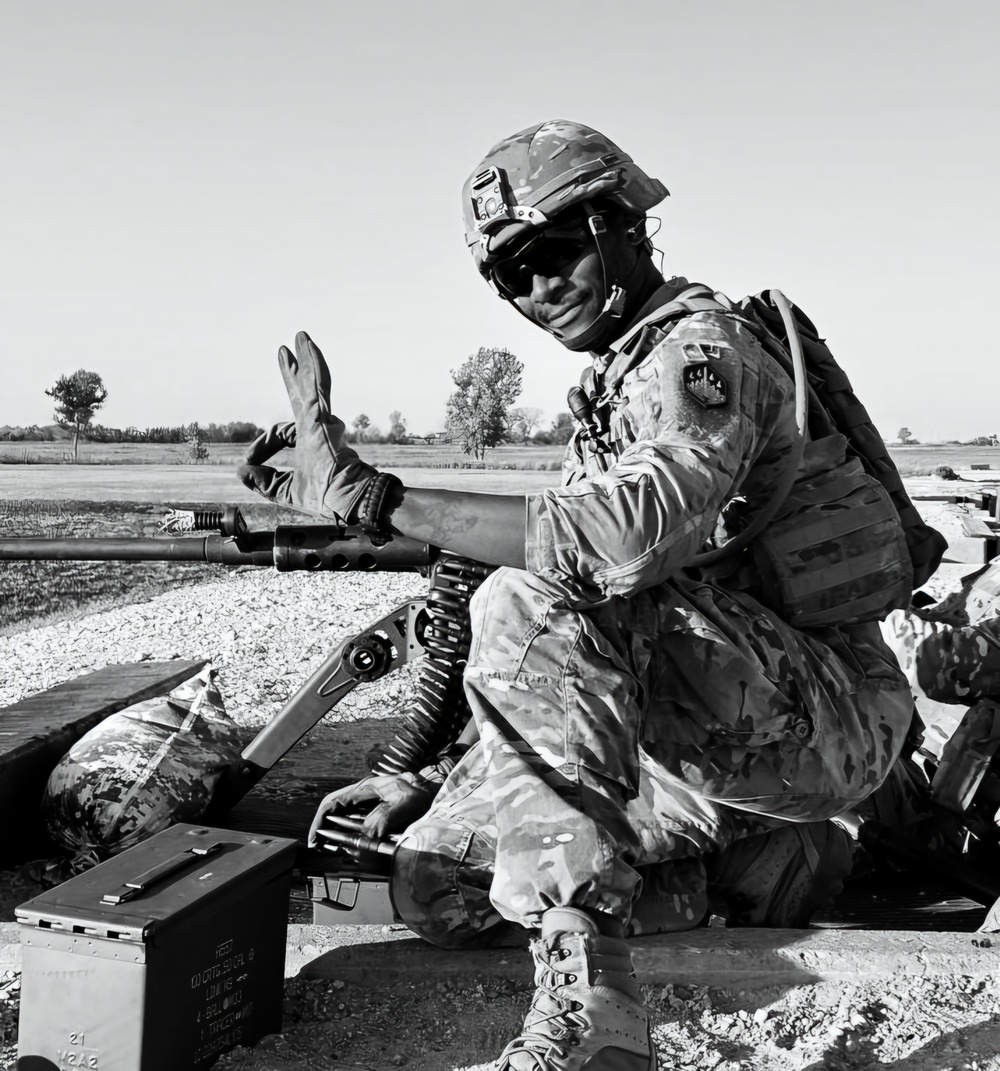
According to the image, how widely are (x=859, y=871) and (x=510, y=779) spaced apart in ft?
5.22

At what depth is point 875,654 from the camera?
2529mm

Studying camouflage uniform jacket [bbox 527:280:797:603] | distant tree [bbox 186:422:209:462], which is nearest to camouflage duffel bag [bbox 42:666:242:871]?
camouflage uniform jacket [bbox 527:280:797:603]

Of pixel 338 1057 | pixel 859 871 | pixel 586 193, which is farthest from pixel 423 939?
pixel 586 193

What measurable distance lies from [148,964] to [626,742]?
0.85m

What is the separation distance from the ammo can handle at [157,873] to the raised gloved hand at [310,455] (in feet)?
2.24

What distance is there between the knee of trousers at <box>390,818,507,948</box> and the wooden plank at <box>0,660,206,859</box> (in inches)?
51.4

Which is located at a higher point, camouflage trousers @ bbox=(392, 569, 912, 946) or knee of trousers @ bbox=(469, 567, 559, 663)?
knee of trousers @ bbox=(469, 567, 559, 663)

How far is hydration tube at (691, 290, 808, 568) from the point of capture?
2289 millimetres

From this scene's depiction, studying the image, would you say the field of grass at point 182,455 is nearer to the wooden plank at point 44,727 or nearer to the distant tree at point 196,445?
the distant tree at point 196,445

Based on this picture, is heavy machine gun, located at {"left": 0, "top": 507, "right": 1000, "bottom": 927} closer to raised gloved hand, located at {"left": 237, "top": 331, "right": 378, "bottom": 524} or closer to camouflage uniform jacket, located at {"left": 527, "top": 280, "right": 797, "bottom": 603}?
raised gloved hand, located at {"left": 237, "top": 331, "right": 378, "bottom": 524}

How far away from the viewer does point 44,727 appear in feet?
11.3

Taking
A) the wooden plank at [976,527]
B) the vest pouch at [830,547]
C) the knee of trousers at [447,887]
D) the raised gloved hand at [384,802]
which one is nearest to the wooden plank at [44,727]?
the raised gloved hand at [384,802]

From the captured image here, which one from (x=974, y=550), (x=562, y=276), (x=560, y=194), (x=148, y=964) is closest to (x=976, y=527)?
(x=974, y=550)

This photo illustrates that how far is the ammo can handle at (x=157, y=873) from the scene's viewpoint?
1769 mm
